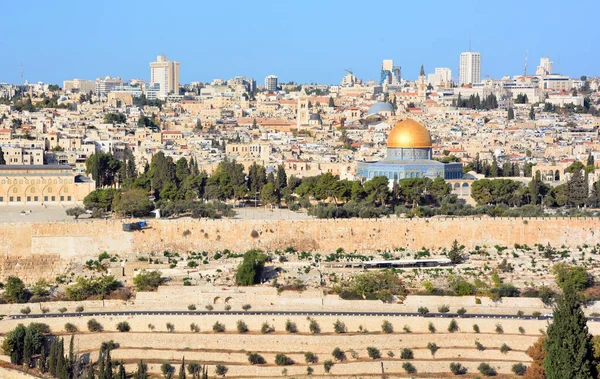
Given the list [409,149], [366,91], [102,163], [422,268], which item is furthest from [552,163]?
[366,91]

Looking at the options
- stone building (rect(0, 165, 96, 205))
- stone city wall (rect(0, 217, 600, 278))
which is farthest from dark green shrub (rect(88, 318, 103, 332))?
stone building (rect(0, 165, 96, 205))

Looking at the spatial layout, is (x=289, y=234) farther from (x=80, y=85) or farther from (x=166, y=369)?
(x=80, y=85)

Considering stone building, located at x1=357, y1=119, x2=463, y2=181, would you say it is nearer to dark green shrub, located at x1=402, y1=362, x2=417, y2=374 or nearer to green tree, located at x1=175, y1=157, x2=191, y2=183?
green tree, located at x1=175, y1=157, x2=191, y2=183

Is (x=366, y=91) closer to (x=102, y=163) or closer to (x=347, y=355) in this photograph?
Result: (x=102, y=163)

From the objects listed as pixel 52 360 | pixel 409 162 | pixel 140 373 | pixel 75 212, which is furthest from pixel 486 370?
pixel 409 162

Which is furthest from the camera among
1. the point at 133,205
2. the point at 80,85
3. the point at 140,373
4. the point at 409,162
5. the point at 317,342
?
the point at 80,85

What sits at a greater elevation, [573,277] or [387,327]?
[573,277]

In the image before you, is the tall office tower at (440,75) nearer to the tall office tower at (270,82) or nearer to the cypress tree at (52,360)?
the tall office tower at (270,82)

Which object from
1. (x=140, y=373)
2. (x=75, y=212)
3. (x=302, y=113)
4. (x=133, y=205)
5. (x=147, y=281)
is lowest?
(x=140, y=373)
